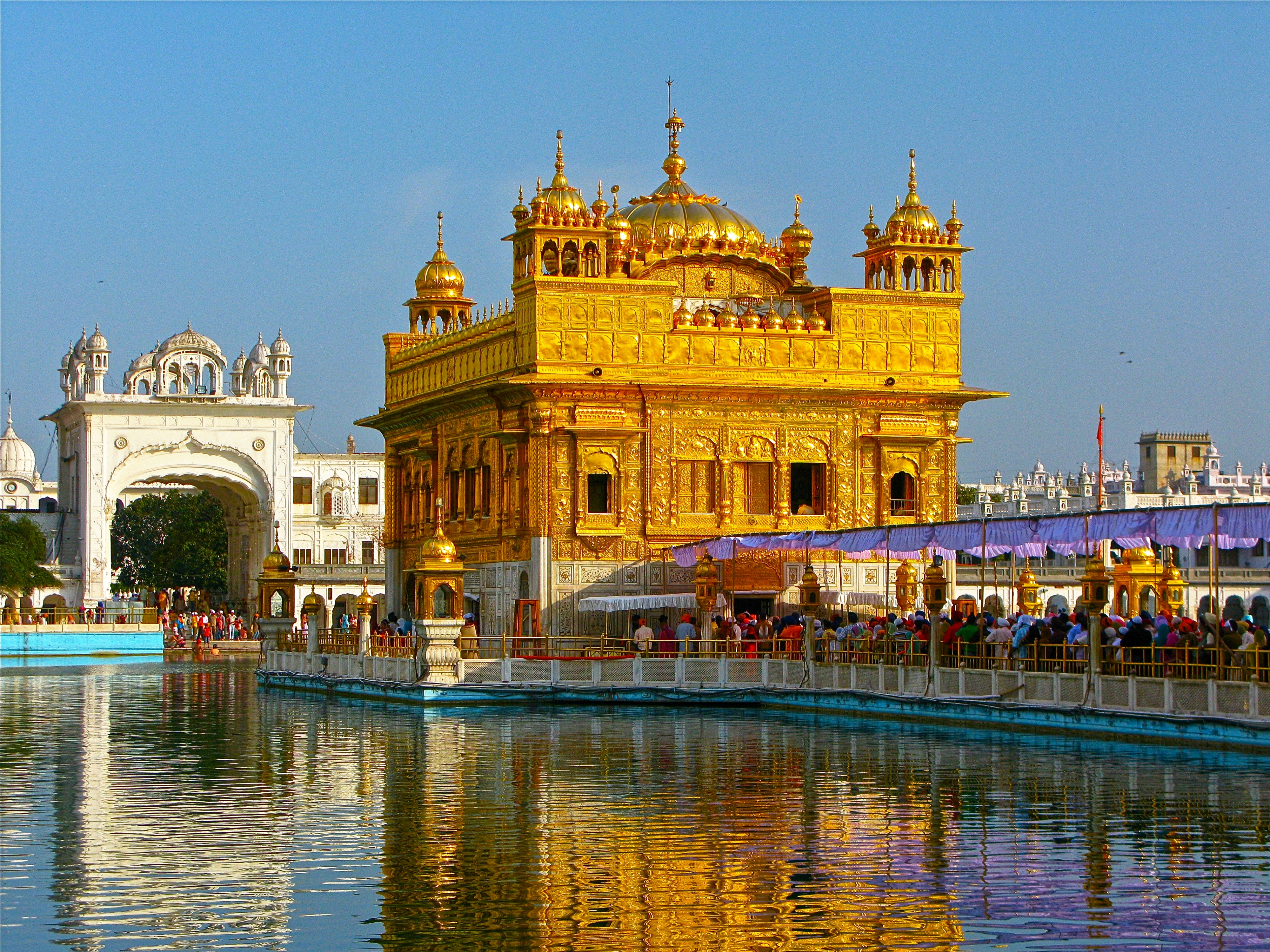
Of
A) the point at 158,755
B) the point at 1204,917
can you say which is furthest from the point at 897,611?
the point at 1204,917

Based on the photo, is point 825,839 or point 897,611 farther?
point 897,611

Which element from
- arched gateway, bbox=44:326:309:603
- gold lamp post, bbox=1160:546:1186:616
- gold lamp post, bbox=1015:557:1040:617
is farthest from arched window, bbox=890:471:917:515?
arched gateway, bbox=44:326:309:603

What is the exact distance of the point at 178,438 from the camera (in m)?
59.1

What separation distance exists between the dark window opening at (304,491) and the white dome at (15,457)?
100ft

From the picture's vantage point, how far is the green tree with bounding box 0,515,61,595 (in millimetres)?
56594

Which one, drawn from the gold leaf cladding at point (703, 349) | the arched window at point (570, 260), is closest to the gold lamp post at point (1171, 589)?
the gold leaf cladding at point (703, 349)

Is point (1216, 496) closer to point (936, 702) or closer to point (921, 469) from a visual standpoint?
point (921, 469)

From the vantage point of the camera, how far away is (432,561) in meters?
25.7

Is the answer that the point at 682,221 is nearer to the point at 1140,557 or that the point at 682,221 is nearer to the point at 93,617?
the point at 1140,557

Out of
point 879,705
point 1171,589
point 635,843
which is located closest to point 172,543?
point 1171,589

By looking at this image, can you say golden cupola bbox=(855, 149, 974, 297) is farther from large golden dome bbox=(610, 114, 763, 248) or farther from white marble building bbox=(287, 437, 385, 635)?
white marble building bbox=(287, 437, 385, 635)

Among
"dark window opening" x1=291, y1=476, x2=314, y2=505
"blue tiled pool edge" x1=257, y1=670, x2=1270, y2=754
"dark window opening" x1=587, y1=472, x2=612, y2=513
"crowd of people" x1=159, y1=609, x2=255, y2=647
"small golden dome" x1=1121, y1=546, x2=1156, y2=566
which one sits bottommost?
"blue tiled pool edge" x1=257, y1=670, x2=1270, y2=754

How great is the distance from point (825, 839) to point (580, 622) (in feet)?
58.8

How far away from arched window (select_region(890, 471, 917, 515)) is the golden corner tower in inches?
1.5
